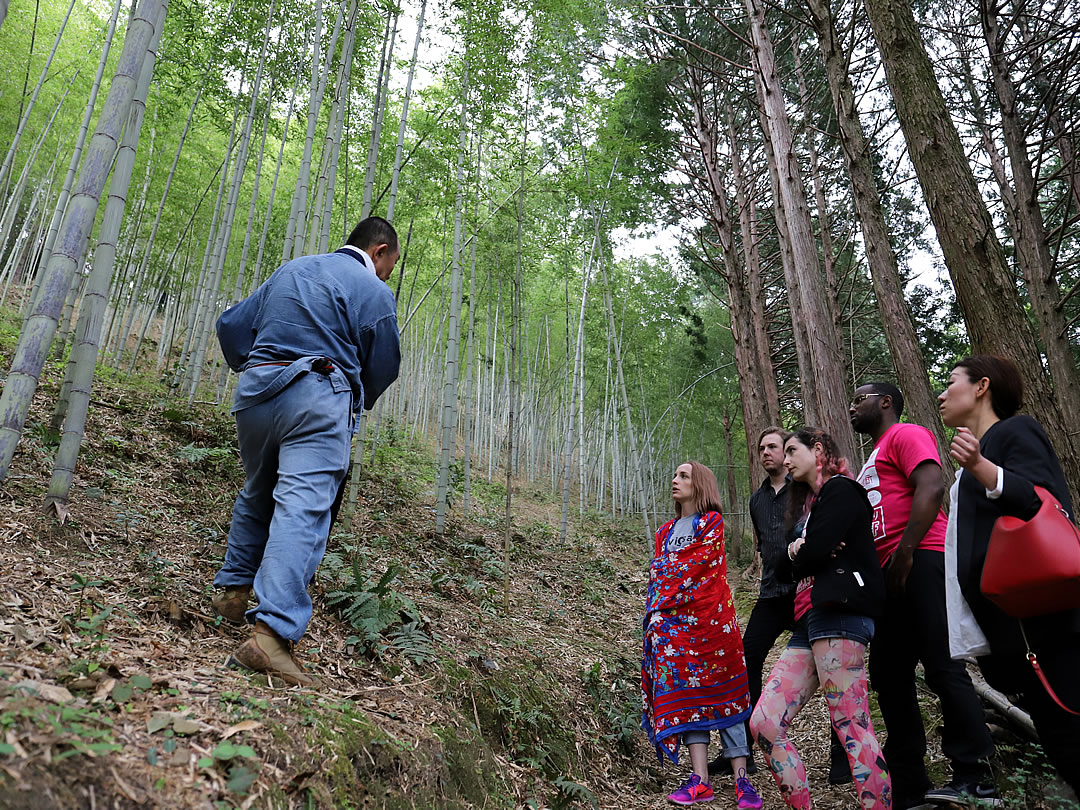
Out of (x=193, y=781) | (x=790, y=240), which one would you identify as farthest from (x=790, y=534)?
(x=790, y=240)

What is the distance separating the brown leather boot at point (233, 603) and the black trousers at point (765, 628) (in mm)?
2461

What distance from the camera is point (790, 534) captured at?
2799 mm

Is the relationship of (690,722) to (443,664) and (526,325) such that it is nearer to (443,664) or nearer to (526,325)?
(443,664)

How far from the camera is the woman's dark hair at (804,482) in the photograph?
2.78m

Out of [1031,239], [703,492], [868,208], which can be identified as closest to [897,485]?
[703,492]

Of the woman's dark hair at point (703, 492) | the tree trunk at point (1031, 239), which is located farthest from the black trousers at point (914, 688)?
the tree trunk at point (1031, 239)

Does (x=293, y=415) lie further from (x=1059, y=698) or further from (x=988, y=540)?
(x=1059, y=698)

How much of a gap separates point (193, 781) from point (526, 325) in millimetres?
15873

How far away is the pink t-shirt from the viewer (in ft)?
8.05

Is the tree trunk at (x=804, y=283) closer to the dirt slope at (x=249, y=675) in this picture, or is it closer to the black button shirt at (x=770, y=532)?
the black button shirt at (x=770, y=532)

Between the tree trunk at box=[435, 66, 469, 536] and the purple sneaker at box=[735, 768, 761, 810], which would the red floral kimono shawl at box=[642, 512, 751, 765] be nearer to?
the purple sneaker at box=[735, 768, 761, 810]

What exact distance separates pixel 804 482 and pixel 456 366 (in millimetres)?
4371

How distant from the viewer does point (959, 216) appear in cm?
304

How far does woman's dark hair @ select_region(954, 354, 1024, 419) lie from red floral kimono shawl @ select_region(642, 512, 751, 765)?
4.52 ft
